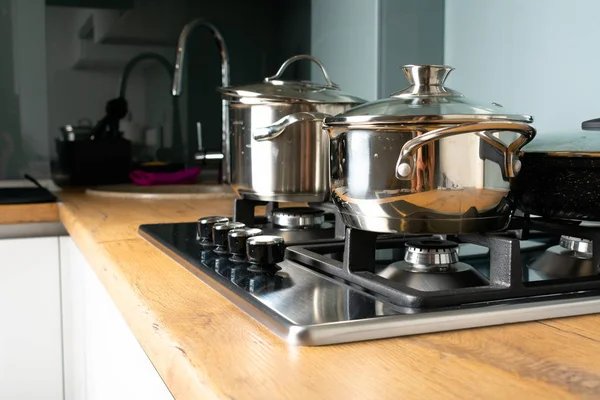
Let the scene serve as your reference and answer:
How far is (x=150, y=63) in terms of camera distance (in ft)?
7.08

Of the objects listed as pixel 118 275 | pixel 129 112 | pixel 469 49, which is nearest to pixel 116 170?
pixel 129 112

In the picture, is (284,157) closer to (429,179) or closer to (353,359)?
(429,179)

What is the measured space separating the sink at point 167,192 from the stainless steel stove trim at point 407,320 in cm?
112

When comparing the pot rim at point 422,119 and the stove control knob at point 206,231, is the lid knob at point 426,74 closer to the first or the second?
the pot rim at point 422,119

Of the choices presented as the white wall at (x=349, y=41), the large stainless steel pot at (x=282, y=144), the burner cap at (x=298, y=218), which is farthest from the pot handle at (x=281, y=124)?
the white wall at (x=349, y=41)

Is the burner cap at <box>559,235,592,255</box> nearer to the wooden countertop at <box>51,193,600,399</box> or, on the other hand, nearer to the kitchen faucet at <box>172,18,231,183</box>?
the wooden countertop at <box>51,193,600,399</box>

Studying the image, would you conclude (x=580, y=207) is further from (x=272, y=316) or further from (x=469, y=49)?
(x=469, y=49)

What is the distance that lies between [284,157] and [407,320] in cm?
54

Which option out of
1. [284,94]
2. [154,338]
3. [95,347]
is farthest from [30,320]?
[154,338]

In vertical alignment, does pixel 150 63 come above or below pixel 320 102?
above

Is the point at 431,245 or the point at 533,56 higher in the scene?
the point at 533,56

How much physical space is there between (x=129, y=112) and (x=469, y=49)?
106 centimetres

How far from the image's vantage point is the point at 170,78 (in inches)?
85.9

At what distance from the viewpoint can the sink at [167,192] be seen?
1.71m
